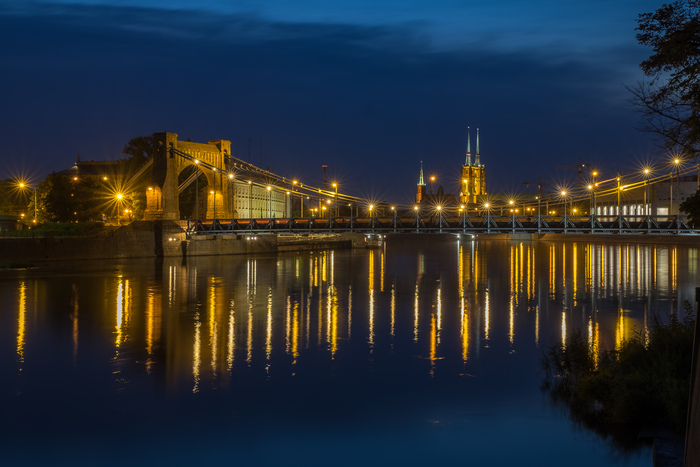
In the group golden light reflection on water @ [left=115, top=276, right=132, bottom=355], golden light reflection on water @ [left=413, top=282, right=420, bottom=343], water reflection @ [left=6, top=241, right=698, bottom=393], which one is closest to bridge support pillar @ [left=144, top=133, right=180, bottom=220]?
water reflection @ [left=6, top=241, right=698, bottom=393]

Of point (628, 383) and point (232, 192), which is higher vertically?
point (232, 192)

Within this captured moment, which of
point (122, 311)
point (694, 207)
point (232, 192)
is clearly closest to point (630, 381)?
point (694, 207)

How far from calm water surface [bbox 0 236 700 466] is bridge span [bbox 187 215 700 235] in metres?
3.91

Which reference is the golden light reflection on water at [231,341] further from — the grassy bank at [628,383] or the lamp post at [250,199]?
the lamp post at [250,199]

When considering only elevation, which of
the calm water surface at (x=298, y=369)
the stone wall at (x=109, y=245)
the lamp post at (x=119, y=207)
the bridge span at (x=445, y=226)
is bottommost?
the calm water surface at (x=298, y=369)

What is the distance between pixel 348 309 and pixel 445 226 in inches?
795

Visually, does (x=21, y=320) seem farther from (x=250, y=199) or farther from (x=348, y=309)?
(x=250, y=199)

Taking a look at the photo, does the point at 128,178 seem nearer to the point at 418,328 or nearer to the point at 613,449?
the point at 418,328

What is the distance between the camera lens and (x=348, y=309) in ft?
100

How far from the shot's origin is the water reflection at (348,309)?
2153cm

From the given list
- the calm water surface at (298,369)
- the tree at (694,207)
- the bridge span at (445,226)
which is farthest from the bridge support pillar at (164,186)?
the tree at (694,207)

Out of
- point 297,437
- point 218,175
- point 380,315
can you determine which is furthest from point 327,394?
point 218,175

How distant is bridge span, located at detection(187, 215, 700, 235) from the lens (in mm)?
43250

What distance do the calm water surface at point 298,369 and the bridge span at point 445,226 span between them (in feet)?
12.8
